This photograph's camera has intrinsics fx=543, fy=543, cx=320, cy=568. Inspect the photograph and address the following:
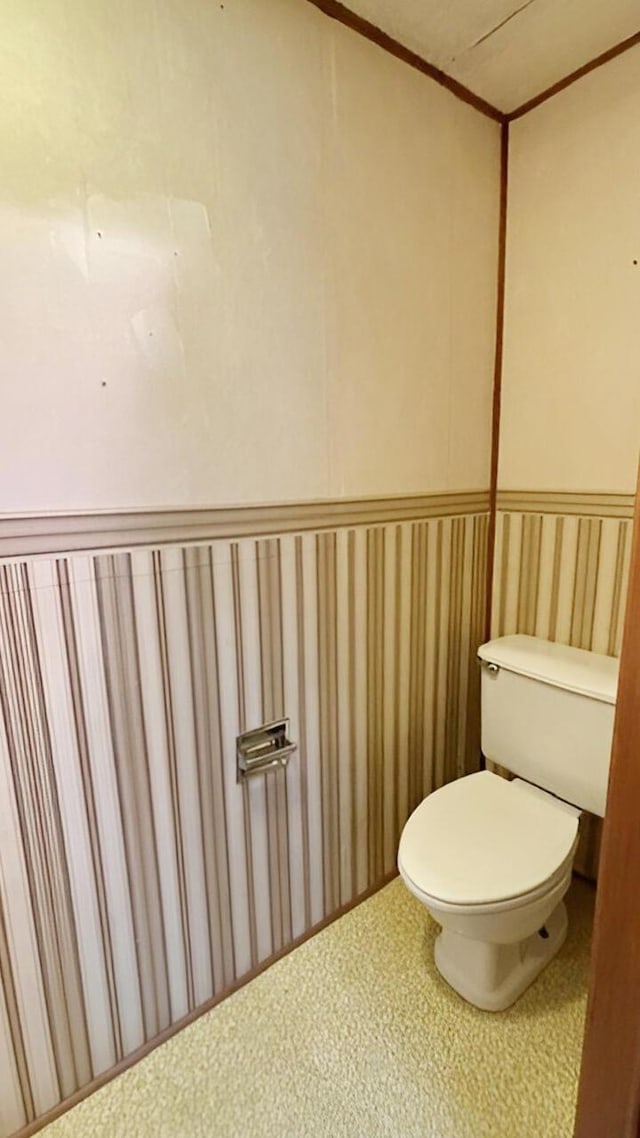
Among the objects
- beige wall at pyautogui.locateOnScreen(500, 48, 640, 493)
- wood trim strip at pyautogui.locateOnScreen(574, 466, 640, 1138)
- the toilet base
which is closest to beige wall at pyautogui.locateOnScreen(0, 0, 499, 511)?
beige wall at pyautogui.locateOnScreen(500, 48, 640, 493)

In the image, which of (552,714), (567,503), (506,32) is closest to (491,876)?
(552,714)

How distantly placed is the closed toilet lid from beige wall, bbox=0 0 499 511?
86 cm

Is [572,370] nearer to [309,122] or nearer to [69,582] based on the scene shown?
[309,122]

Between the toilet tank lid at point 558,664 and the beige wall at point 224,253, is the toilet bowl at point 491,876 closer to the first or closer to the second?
the toilet tank lid at point 558,664

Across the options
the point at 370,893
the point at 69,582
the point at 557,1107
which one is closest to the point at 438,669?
the point at 370,893

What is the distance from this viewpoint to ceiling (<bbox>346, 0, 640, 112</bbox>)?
119cm

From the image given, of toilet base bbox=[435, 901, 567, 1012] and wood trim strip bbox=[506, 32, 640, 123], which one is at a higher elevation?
wood trim strip bbox=[506, 32, 640, 123]

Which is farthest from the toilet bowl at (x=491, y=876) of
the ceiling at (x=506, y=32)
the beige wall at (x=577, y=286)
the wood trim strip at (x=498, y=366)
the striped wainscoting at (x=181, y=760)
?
the ceiling at (x=506, y=32)

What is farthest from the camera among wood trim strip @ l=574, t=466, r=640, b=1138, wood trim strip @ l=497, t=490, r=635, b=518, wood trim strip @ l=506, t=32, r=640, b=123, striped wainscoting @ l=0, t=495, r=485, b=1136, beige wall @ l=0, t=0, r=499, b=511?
wood trim strip @ l=497, t=490, r=635, b=518

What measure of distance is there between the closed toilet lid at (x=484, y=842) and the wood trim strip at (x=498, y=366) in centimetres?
58

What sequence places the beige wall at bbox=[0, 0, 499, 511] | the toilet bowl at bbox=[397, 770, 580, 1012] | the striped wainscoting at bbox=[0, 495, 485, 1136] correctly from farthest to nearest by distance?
the toilet bowl at bbox=[397, 770, 580, 1012] < the striped wainscoting at bbox=[0, 495, 485, 1136] < the beige wall at bbox=[0, 0, 499, 511]

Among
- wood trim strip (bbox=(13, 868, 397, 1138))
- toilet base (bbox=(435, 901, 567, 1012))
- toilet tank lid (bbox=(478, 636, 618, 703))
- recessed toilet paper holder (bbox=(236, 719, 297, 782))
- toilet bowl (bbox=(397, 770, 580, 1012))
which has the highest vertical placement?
toilet tank lid (bbox=(478, 636, 618, 703))

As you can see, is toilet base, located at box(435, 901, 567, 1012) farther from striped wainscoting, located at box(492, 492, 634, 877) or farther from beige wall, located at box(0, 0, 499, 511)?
beige wall, located at box(0, 0, 499, 511)

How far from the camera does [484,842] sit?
1.29m
